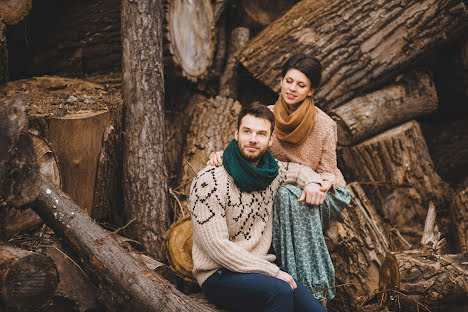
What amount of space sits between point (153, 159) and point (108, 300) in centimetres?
145

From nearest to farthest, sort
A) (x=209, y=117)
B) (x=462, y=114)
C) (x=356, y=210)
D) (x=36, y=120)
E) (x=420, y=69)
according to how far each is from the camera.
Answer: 1. (x=36, y=120)
2. (x=356, y=210)
3. (x=209, y=117)
4. (x=420, y=69)
5. (x=462, y=114)

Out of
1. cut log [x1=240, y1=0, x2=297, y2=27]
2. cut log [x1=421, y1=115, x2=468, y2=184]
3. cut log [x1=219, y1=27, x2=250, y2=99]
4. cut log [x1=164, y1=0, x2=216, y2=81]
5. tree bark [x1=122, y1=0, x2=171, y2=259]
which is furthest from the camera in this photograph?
cut log [x1=240, y1=0, x2=297, y2=27]

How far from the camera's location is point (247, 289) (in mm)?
2863

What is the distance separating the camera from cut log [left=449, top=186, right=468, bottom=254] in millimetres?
4438

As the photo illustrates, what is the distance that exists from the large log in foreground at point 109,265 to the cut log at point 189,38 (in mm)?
2026

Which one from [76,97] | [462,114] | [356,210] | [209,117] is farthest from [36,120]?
[462,114]

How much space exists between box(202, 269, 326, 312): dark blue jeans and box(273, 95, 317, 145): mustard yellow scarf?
3.67 feet

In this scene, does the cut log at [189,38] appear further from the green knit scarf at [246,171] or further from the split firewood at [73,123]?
the green knit scarf at [246,171]

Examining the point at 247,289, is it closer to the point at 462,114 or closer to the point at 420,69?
the point at 420,69

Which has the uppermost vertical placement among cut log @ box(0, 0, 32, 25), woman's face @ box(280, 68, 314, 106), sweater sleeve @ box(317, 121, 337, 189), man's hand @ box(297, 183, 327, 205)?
cut log @ box(0, 0, 32, 25)

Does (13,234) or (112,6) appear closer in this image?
(13,234)

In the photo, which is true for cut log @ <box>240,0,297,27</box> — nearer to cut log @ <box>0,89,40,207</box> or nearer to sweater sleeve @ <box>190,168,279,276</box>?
sweater sleeve @ <box>190,168,279,276</box>

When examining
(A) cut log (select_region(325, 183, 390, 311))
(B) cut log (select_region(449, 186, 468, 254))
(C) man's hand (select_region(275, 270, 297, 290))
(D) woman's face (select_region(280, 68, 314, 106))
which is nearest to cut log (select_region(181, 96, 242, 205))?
(D) woman's face (select_region(280, 68, 314, 106))

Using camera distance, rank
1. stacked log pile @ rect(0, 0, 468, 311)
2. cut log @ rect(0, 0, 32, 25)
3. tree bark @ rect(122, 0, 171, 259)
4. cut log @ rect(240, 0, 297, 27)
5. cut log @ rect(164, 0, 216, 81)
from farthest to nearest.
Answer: cut log @ rect(240, 0, 297, 27) < cut log @ rect(164, 0, 216, 81) < tree bark @ rect(122, 0, 171, 259) < cut log @ rect(0, 0, 32, 25) < stacked log pile @ rect(0, 0, 468, 311)
